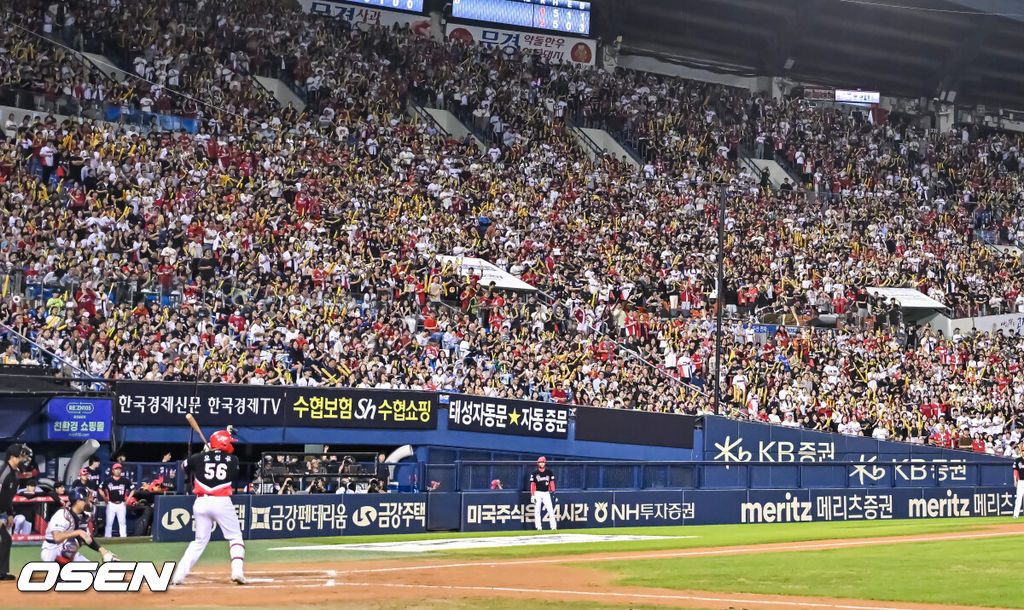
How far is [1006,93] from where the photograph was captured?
57.8 meters

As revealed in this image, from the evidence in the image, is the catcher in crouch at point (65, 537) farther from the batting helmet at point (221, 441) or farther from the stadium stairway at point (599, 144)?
the stadium stairway at point (599, 144)

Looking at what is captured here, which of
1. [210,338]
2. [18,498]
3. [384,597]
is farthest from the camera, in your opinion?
[210,338]

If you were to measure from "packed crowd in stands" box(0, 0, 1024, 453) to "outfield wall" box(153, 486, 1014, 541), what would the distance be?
13.0ft

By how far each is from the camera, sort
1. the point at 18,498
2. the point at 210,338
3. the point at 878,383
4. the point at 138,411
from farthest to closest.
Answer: the point at 878,383, the point at 210,338, the point at 138,411, the point at 18,498

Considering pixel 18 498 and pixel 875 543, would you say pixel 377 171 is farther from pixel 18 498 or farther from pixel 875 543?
pixel 875 543

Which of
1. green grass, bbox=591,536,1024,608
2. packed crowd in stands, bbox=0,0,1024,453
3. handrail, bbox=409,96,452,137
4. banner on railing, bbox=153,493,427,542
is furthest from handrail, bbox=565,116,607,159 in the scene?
green grass, bbox=591,536,1024,608

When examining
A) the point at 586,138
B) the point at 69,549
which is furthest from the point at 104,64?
the point at 69,549

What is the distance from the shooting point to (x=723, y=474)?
→ 27.2 metres

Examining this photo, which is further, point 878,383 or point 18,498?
point 878,383

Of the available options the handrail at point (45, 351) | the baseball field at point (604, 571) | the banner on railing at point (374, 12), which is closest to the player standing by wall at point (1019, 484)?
the baseball field at point (604, 571)

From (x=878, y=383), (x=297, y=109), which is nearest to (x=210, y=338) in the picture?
(x=297, y=109)

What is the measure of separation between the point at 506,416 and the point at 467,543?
775cm

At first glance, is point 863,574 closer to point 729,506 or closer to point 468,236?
point 729,506

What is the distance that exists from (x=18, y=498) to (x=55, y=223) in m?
9.76
